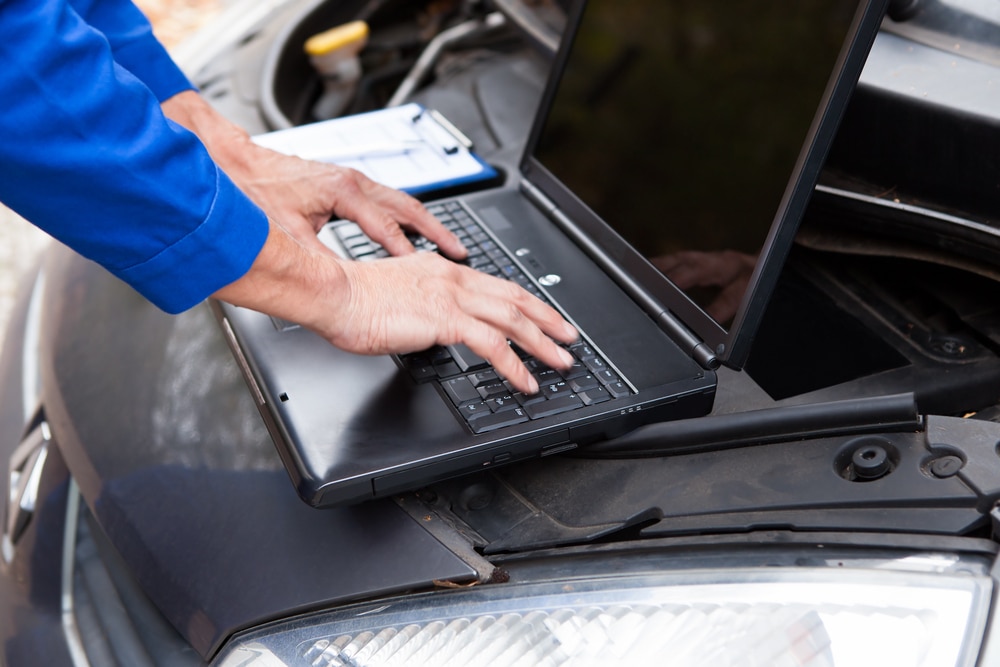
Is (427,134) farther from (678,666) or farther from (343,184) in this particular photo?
(678,666)

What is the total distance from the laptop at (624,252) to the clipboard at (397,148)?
0.43 feet

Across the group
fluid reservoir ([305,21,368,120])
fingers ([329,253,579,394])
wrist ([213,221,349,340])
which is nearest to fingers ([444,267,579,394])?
fingers ([329,253,579,394])

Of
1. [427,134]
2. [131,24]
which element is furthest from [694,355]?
[131,24]

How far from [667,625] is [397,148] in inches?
30.0

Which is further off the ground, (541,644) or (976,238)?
(976,238)

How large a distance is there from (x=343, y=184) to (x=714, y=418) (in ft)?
1.66

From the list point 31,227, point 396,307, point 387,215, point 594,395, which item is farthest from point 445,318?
point 31,227

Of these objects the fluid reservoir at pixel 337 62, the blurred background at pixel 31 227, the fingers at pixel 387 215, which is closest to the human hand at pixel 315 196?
the fingers at pixel 387 215

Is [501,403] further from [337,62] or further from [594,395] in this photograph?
[337,62]

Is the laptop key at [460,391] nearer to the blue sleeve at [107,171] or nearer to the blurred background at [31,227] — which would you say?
the blue sleeve at [107,171]

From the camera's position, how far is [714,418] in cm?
77

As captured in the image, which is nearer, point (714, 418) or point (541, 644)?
point (541, 644)

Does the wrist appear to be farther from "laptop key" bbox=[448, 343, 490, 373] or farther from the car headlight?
the car headlight

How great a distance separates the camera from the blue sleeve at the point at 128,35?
3.38 ft
